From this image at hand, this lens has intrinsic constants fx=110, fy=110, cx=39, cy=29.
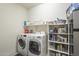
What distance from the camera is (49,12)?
1835mm

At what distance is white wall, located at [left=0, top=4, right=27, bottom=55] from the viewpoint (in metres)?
1.80

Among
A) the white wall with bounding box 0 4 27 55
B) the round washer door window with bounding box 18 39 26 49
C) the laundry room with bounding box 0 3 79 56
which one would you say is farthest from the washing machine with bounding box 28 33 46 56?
the white wall with bounding box 0 4 27 55

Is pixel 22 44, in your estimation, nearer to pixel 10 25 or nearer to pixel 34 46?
pixel 34 46

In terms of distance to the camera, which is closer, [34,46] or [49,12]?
[49,12]

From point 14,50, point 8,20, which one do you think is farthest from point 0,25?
point 14,50

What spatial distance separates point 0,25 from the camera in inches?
71.2

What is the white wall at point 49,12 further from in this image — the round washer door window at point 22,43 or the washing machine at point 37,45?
the round washer door window at point 22,43

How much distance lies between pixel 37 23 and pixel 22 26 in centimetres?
26

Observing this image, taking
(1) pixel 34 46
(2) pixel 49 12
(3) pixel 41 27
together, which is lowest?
(1) pixel 34 46

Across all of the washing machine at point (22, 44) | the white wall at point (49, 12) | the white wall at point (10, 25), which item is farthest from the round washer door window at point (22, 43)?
the white wall at point (49, 12)

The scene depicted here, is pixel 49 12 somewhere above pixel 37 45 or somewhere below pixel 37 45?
above

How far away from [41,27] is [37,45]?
13.2 inches

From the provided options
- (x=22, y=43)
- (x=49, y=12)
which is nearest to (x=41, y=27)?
(x=49, y=12)

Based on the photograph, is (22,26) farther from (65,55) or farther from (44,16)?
(65,55)
